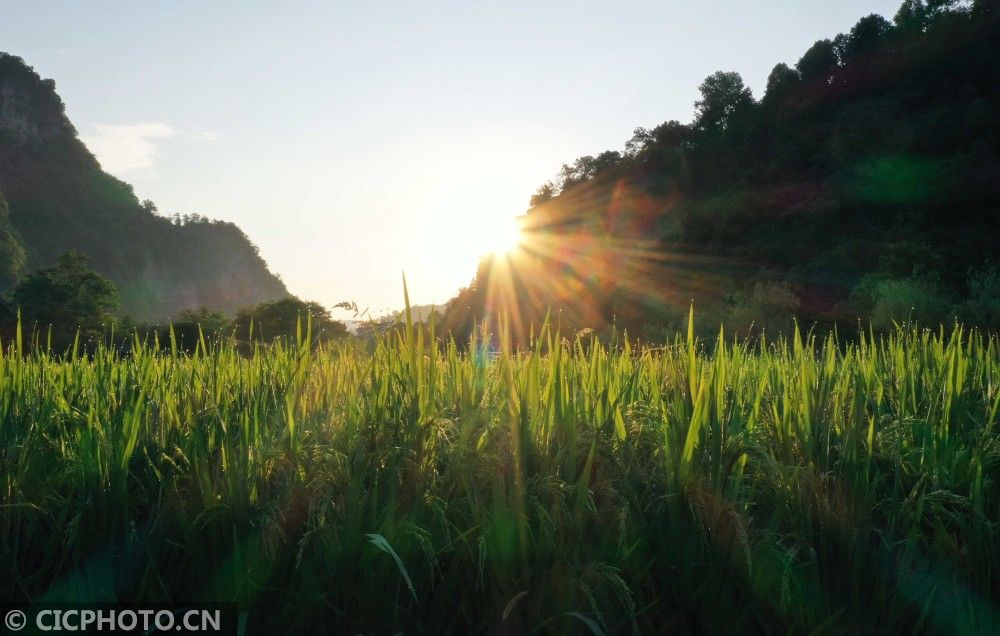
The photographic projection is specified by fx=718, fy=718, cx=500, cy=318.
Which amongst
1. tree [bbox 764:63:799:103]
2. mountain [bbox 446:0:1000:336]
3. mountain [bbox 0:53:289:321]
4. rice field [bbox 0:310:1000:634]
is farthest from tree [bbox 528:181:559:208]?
mountain [bbox 0:53:289:321]

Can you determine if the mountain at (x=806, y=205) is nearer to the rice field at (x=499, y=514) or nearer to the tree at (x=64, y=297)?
the rice field at (x=499, y=514)

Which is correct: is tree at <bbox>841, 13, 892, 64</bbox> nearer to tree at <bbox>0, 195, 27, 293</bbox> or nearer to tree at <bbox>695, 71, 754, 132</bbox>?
tree at <bbox>695, 71, 754, 132</bbox>

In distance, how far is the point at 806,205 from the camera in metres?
29.0

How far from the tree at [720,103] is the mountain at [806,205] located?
0.13m

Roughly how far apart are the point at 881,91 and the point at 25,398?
130 feet

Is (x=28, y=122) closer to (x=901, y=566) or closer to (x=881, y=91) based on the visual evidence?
(x=881, y=91)

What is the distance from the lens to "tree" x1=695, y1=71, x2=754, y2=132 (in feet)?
137

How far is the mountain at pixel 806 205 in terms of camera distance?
17562 millimetres

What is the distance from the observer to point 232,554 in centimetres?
213

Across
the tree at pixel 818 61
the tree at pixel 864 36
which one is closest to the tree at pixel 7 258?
the tree at pixel 818 61

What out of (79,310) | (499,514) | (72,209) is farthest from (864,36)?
(72,209)

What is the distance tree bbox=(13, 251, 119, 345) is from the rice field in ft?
85.0

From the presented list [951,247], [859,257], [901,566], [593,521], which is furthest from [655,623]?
[951,247]

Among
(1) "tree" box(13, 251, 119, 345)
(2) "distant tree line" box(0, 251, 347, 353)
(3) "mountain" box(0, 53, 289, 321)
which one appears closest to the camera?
(2) "distant tree line" box(0, 251, 347, 353)
